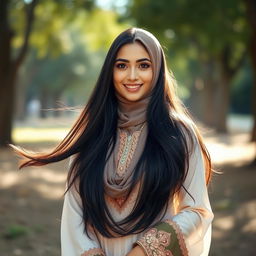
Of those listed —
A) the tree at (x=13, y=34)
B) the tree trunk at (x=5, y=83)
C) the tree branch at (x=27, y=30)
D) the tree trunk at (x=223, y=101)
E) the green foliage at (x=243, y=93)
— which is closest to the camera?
the tree trunk at (x=5, y=83)

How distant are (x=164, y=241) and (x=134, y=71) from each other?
0.80m

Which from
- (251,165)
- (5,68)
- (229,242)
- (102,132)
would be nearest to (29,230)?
(229,242)

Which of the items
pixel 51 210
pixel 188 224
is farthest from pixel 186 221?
pixel 51 210

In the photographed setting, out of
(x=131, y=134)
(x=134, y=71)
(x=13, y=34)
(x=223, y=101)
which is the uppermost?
(x=134, y=71)

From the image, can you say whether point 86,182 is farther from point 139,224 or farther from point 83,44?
point 83,44

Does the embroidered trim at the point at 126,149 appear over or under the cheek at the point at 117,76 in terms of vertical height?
under

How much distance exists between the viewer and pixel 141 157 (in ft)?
8.78

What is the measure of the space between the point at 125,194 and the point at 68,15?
2104cm

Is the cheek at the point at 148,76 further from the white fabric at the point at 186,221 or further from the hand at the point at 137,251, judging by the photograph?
the hand at the point at 137,251

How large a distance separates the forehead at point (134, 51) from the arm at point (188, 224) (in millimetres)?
492

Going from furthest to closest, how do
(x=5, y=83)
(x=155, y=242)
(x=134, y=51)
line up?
(x=5, y=83)
(x=134, y=51)
(x=155, y=242)

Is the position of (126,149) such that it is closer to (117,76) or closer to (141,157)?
(141,157)

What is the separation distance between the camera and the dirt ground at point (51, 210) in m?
6.91

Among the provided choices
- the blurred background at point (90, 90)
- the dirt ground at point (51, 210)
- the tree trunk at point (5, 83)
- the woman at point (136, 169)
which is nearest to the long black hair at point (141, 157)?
the woman at point (136, 169)
